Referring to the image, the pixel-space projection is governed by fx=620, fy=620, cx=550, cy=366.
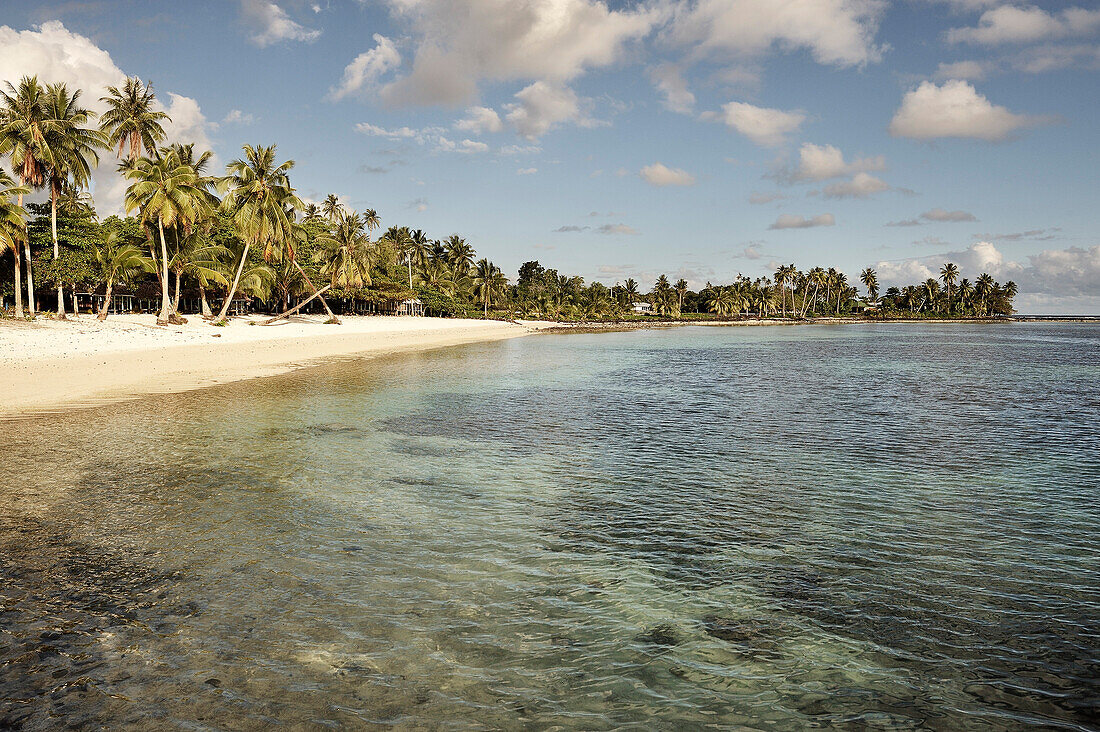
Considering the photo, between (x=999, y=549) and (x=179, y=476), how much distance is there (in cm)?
1272

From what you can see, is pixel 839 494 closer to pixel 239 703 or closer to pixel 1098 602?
pixel 1098 602

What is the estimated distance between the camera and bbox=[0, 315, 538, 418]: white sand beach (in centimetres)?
2100

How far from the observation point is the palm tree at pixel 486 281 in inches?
4739

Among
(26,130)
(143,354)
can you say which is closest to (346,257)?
(26,130)

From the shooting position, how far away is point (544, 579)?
6.97 m

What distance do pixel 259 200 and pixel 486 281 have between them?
6752 cm

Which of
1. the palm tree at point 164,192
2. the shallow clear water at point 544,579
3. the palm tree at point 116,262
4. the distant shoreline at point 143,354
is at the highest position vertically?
the palm tree at point 164,192

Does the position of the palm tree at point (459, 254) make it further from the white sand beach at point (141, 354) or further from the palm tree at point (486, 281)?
the white sand beach at point (141, 354)

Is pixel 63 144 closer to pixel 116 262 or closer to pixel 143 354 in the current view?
pixel 116 262

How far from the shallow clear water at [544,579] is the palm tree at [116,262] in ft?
141

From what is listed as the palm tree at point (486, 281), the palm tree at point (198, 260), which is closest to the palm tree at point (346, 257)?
the palm tree at point (198, 260)

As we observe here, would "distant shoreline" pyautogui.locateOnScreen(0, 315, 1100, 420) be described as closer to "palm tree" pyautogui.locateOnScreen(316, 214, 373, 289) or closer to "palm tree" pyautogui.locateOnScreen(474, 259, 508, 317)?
"palm tree" pyautogui.locateOnScreen(316, 214, 373, 289)

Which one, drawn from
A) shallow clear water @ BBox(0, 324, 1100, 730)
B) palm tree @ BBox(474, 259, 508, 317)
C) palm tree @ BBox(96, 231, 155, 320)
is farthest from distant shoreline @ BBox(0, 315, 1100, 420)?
palm tree @ BBox(474, 259, 508, 317)

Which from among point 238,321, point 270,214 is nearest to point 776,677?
point 270,214
